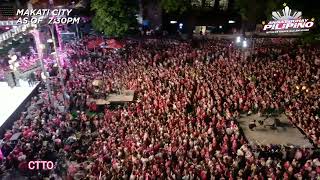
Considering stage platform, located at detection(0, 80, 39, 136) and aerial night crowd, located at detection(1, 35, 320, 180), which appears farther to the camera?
stage platform, located at detection(0, 80, 39, 136)

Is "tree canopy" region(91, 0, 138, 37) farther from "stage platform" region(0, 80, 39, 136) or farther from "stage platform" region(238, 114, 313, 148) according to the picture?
"stage platform" region(238, 114, 313, 148)

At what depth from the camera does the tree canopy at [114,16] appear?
31156 millimetres

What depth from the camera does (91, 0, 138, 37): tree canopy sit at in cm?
3116

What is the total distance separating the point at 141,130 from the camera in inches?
709

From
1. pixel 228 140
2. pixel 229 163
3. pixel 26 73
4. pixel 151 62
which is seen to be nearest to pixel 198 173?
pixel 229 163

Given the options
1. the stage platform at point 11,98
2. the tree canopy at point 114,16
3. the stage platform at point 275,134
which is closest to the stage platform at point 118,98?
the stage platform at point 11,98

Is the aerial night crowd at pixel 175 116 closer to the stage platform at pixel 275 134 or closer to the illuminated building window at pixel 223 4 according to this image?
the stage platform at pixel 275 134

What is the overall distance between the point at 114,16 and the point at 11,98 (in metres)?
11.4

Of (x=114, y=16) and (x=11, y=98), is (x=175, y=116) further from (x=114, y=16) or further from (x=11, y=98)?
(x=114, y=16)

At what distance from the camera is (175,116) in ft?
63.2

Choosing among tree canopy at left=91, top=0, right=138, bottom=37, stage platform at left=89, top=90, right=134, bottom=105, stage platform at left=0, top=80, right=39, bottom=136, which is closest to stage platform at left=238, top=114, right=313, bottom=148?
stage platform at left=89, top=90, right=134, bottom=105

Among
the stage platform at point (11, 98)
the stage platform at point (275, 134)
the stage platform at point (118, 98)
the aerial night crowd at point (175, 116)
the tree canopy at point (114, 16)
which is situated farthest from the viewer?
the tree canopy at point (114, 16)

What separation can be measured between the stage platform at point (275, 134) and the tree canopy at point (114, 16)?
49.7ft

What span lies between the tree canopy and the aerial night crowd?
3032 millimetres
